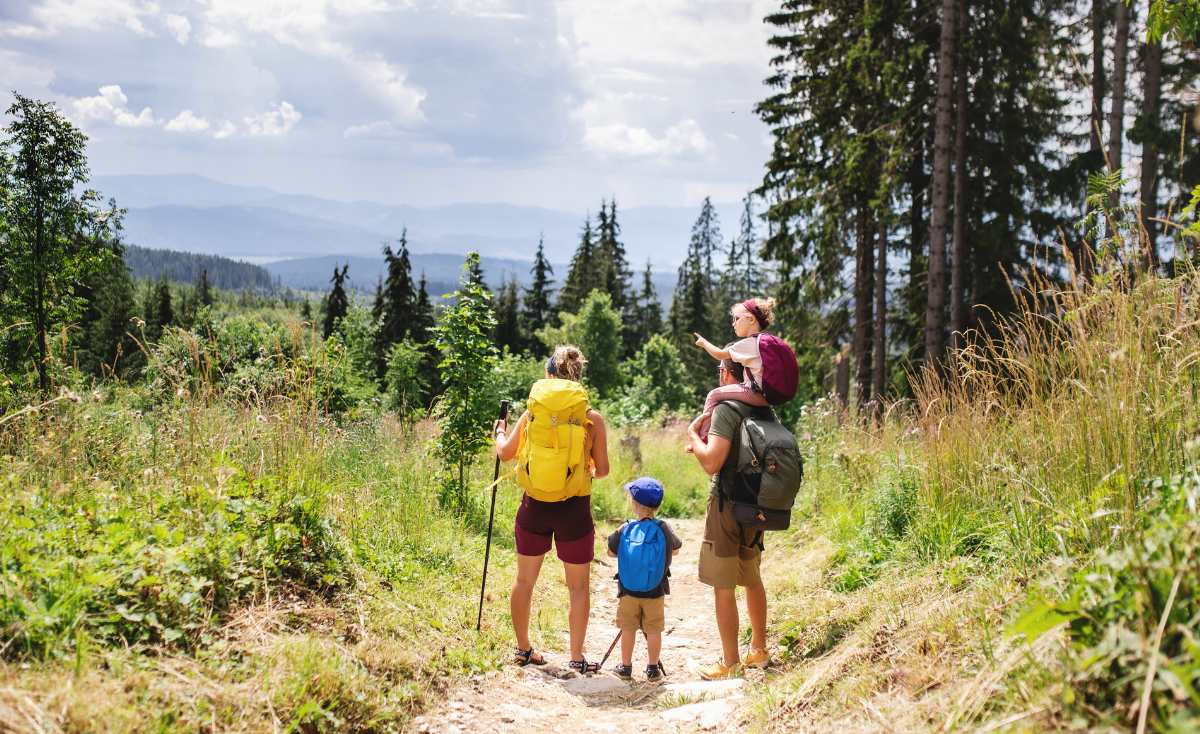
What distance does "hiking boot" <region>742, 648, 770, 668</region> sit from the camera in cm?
358

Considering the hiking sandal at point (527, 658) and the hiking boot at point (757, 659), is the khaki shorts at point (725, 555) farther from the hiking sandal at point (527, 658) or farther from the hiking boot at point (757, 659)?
the hiking sandal at point (527, 658)

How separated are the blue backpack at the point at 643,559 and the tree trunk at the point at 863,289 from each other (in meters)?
12.0

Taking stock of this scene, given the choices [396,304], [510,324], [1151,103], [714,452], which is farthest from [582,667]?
[510,324]

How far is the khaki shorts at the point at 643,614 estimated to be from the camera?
12.2 ft

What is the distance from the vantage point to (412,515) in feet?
16.4

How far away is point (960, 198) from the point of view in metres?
12.3

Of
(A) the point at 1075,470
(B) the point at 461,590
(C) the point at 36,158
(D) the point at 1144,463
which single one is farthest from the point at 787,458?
(C) the point at 36,158

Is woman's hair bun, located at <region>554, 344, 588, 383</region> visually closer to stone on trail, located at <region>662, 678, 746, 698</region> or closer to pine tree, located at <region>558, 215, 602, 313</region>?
stone on trail, located at <region>662, 678, 746, 698</region>

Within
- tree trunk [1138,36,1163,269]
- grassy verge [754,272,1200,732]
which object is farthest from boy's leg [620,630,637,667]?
tree trunk [1138,36,1163,269]

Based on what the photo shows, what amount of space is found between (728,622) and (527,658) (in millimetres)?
1197

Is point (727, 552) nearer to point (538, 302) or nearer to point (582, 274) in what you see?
point (582, 274)

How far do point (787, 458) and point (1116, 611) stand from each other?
169 cm

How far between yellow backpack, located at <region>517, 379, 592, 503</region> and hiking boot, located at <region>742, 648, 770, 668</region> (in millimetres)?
1354

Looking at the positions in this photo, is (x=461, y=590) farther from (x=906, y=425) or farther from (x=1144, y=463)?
(x=906, y=425)
